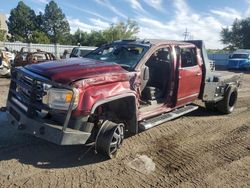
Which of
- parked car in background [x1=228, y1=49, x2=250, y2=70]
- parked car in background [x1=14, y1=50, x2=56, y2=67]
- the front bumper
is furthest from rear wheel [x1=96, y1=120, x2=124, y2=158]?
parked car in background [x1=228, y1=49, x2=250, y2=70]

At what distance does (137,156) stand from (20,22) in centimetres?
8169

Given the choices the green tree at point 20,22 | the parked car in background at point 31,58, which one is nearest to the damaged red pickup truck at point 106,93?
the parked car in background at point 31,58

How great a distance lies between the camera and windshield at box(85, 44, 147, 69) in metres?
5.50

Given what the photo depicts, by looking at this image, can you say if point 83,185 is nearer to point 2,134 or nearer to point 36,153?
point 36,153

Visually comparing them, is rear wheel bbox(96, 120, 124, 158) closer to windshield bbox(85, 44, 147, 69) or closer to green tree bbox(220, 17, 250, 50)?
windshield bbox(85, 44, 147, 69)

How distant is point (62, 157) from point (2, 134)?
1495 millimetres

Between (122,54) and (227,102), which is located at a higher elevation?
(122,54)

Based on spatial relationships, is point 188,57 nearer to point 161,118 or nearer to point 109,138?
point 161,118

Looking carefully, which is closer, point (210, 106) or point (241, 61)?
point (210, 106)

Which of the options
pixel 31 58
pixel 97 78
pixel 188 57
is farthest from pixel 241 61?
pixel 97 78

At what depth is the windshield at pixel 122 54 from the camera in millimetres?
5500

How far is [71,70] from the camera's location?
4453mm

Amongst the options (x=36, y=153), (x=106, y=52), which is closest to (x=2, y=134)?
(x=36, y=153)

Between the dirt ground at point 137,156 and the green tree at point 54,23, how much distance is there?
82001 mm
